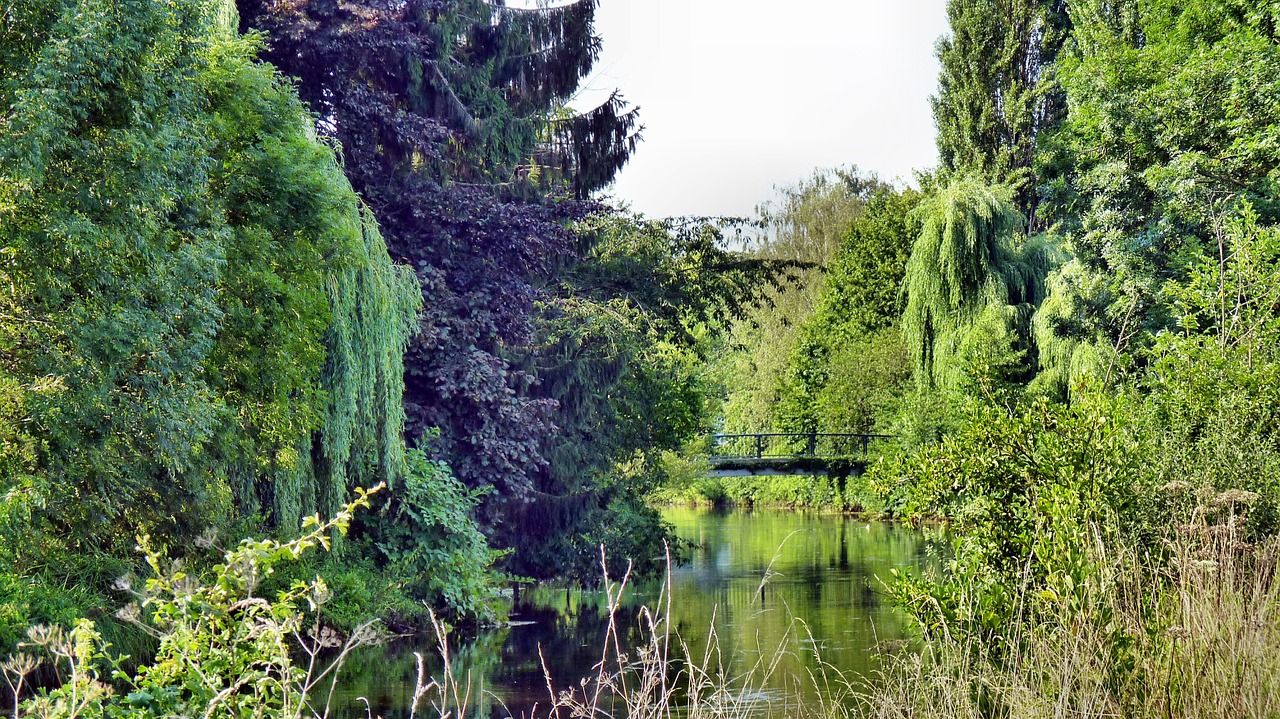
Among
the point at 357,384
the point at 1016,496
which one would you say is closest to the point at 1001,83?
the point at 357,384

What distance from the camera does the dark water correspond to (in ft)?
34.9

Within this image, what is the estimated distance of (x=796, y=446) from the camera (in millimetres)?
31172

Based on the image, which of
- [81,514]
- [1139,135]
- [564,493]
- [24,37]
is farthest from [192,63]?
[1139,135]

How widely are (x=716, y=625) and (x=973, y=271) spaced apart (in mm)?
13087

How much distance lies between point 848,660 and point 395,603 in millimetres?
4795

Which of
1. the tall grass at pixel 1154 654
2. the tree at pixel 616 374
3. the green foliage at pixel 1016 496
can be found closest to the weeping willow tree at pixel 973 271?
the tree at pixel 616 374

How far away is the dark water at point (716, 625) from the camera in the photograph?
10625 millimetres

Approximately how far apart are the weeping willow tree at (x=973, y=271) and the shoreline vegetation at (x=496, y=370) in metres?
0.09

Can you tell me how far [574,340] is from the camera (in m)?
16.3

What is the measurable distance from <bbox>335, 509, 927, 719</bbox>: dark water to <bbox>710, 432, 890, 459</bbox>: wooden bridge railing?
10.1 feet

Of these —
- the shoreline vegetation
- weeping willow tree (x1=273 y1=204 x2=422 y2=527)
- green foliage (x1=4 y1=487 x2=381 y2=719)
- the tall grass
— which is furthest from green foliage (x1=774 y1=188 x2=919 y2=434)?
green foliage (x1=4 y1=487 x2=381 y2=719)

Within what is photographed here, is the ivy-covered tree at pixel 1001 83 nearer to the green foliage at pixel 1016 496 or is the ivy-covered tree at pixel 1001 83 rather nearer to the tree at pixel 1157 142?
the tree at pixel 1157 142

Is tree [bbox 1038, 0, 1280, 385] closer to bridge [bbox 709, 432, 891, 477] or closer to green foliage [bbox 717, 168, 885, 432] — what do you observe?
bridge [bbox 709, 432, 891, 477]

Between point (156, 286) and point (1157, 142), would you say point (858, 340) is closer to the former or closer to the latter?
point (1157, 142)
